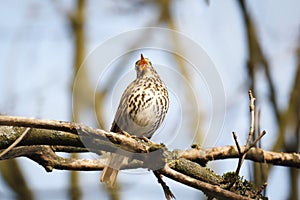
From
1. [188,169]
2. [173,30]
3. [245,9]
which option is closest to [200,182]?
[188,169]

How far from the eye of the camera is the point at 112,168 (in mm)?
4410

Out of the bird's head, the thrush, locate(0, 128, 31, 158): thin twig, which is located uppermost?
the bird's head

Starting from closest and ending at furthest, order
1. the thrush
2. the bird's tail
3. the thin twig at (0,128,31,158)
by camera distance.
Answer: the thin twig at (0,128,31,158) → the bird's tail → the thrush

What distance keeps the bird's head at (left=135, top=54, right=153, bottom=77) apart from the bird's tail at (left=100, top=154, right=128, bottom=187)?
3.78 feet

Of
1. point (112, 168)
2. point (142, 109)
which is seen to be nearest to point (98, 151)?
point (112, 168)

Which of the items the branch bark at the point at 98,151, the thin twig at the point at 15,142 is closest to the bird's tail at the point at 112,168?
the branch bark at the point at 98,151

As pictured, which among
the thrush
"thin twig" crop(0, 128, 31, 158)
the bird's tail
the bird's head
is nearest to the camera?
"thin twig" crop(0, 128, 31, 158)

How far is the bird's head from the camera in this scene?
543 cm

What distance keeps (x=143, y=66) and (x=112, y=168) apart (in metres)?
1.31

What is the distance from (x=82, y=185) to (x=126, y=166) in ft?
6.53

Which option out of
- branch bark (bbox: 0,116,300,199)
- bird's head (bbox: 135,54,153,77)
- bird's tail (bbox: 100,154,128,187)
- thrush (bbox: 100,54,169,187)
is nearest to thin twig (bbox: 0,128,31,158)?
branch bark (bbox: 0,116,300,199)

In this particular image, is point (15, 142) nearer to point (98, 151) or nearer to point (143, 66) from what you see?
point (98, 151)

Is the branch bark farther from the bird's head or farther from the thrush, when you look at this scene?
the bird's head

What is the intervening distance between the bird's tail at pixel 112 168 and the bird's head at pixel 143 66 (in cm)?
115
